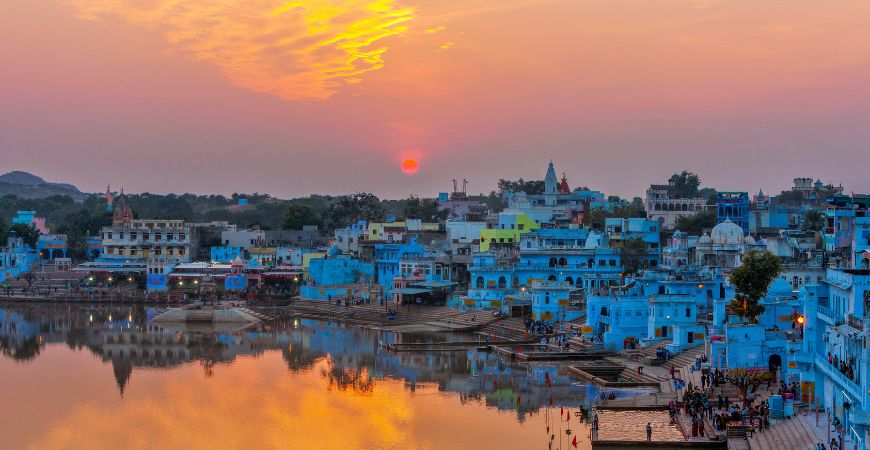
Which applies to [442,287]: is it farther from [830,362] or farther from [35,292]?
[830,362]

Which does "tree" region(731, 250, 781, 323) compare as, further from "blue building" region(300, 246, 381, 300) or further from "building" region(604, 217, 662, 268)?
"blue building" region(300, 246, 381, 300)

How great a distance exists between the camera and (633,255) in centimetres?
5372

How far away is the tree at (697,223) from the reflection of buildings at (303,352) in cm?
2189

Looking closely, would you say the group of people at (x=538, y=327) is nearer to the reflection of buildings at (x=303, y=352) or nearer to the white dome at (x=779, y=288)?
the reflection of buildings at (x=303, y=352)

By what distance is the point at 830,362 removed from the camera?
2386cm

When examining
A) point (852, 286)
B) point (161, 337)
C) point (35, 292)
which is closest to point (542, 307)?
point (161, 337)

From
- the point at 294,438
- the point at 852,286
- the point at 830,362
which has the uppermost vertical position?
the point at 852,286

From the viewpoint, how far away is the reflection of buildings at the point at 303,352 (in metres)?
33.9

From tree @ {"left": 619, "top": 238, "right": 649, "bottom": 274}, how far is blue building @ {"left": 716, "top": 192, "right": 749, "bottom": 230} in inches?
177

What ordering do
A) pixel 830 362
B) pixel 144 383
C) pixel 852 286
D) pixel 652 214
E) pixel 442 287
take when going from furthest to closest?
pixel 652 214
pixel 442 287
pixel 144 383
pixel 830 362
pixel 852 286

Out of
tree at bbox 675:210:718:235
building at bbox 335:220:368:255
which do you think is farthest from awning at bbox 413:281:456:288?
tree at bbox 675:210:718:235

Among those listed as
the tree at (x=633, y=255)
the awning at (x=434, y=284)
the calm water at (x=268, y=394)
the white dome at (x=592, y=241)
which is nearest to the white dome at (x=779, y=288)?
the calm water at (x=268, y=394)

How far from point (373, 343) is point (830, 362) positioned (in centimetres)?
2338

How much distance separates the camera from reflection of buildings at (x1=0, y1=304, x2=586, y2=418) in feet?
111
